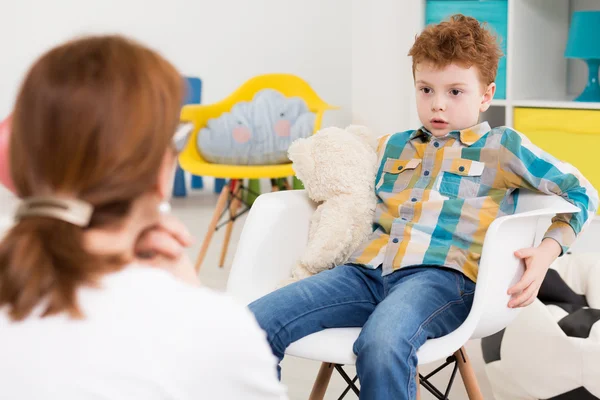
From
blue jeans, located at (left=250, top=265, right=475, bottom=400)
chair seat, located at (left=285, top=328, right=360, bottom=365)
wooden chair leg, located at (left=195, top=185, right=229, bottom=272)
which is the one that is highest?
blue jeans, located at (left=250, top=265, right=475, bottom=400)

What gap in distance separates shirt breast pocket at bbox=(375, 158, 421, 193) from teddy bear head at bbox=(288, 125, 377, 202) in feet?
0.08

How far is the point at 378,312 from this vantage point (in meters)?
1.42

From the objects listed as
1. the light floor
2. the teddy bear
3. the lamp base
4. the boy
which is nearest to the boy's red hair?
the boy

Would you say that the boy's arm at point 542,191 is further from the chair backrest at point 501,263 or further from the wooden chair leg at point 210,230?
the wooden chair leg at point 210,230

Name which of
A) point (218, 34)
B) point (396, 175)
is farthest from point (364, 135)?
point (218, 34)

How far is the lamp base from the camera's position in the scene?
9.21 feet

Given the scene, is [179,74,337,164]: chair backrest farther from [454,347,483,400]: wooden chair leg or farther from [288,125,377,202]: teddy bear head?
[454,347,483,400]: wooden chair leg

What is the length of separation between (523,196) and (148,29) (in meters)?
3.83

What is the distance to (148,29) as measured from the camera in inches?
200

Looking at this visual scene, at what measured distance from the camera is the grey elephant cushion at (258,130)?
3381 millimetres

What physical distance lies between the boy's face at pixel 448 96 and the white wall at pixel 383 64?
3.35 ft

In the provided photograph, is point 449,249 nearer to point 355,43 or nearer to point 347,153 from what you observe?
point 347,153

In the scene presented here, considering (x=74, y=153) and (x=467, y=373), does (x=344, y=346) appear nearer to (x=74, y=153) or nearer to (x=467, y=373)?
(x=467, y=373)

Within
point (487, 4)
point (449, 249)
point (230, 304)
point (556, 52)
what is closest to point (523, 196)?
point (449, 249)
